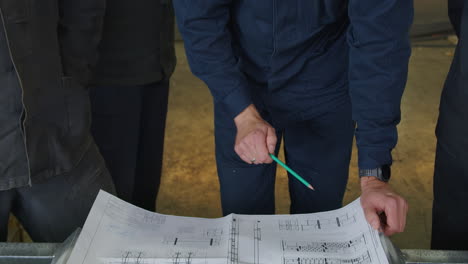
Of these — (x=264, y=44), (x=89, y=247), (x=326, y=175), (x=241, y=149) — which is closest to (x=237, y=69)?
(x=264, y=44)

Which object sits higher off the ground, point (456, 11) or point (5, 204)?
point (456, 11)

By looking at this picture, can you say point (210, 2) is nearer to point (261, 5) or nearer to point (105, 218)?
point (261, 5)

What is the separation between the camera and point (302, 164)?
1294 mm

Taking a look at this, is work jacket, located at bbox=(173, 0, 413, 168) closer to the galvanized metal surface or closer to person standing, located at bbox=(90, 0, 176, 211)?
the galvanized metal surface

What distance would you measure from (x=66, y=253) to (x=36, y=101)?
0.31 m

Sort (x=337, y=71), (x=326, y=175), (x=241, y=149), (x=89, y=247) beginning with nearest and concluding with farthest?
1. (x=89, y=247)
2. (x=241, y=149)
3. (x=337, y=71)
4. (x=326, y=175)

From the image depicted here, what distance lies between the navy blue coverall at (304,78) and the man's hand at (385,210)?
89mm

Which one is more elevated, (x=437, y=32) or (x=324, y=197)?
(x=324, y=197)

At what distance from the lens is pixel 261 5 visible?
3.48 ft

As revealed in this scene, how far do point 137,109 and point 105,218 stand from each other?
66 cm

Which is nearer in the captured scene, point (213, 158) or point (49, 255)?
point (49, 255)

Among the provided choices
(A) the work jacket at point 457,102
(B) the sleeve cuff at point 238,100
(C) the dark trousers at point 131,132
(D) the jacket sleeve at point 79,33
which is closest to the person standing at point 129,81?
(C) the dark trousers at point 131,132

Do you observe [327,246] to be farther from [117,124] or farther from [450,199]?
[117,124]

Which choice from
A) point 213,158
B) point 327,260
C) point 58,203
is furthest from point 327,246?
point 213,158
